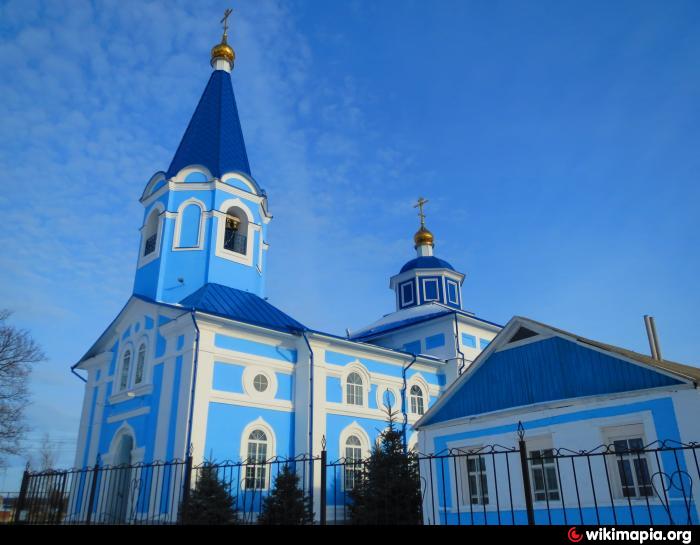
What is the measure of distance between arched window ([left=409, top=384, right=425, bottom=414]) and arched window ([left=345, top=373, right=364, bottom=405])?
254 cm

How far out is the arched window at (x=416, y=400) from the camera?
65.2 feet

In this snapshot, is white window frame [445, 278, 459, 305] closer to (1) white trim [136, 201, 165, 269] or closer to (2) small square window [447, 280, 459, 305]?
(2) small square window [447, 280, 459, 305]

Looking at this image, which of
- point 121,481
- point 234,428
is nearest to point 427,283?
point 234,428

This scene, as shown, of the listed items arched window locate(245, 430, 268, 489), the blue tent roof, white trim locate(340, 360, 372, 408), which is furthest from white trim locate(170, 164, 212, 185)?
arched window locate(245, 430, 268, 489)

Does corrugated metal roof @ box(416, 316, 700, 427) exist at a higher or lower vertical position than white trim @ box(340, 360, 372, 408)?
lower

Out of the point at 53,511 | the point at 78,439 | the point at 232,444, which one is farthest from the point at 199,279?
the point at 53,511

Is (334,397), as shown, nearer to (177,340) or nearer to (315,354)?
(315,354)

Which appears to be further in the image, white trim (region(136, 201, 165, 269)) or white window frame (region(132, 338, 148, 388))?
white trim (region(136, 201, 165, 269))

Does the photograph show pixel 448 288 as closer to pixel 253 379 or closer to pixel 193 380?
pixel 253 379

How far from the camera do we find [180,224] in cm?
1817

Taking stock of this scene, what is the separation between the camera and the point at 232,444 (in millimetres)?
14656

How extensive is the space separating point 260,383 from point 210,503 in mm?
4857

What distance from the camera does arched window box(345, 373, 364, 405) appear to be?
17.8m

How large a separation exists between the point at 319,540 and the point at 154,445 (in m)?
12.2
